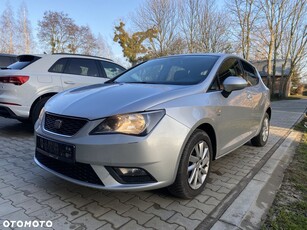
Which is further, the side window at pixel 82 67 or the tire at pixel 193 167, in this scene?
the side window at pixel 82 67

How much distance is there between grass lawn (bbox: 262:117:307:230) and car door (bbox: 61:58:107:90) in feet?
14.2

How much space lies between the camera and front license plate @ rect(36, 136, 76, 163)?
2373mm

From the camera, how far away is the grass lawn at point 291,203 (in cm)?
245

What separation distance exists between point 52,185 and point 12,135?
110 inches

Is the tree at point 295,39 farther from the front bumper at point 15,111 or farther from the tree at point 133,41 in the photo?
the front bumper at point 15,111

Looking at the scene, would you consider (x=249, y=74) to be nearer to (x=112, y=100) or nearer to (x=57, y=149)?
(x=112, y=100)

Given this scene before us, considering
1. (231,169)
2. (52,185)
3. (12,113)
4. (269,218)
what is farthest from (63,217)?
(12,113)

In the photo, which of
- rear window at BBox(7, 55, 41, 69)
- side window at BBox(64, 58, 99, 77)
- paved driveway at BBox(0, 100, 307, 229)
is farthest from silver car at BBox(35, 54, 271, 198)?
side window at BBox(64, 58, 99, 77)

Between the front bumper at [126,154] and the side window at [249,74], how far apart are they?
98.4 inches

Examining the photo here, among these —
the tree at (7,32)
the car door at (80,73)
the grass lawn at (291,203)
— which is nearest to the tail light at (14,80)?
the car door at (80,73)

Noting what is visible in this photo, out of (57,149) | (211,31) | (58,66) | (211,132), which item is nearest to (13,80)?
(58,66)

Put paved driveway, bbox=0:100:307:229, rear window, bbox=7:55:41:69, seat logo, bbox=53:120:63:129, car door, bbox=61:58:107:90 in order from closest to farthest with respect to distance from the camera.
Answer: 1. paved driveway, bbox=0:100:307:229
2. seat logo, bbox=53:120:63:129
3. rear window, bbox=7:55:41:69
4. car door, bbox=61:58:107:90

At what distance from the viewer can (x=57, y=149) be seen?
2490mm

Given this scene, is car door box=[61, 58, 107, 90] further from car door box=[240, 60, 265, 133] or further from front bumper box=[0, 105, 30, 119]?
car door box=[240, 60, 265, 133]
